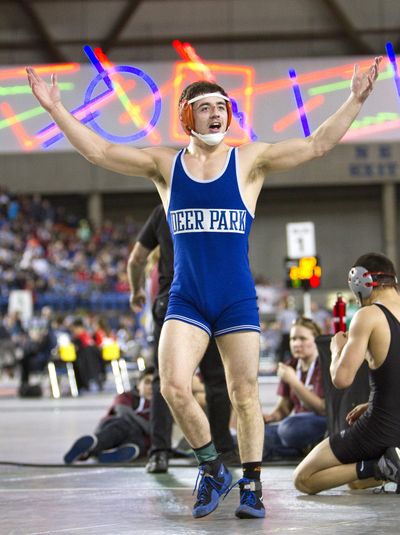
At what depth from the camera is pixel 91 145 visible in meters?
5.37

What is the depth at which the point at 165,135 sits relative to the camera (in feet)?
113

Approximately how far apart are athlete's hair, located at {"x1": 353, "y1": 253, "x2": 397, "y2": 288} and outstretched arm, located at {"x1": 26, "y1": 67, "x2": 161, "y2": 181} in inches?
A: 47.6

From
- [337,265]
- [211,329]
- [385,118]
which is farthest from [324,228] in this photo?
[211,329]

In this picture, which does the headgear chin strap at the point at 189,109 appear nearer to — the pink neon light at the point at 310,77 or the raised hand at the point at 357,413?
the raised hand at the point at 357,413

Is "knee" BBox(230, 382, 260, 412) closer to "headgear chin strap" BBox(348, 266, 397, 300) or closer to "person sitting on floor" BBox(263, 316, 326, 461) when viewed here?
"headgear chin strap" BBox(348, 266, 397, 300)

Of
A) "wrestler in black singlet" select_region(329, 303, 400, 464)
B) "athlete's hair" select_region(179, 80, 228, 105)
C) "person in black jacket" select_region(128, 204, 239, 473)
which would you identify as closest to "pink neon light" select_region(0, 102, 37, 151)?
"person in black jacket" select_region(128, 204, 239, 473)

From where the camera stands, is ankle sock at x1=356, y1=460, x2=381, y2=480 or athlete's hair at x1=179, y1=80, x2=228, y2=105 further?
ankle sock at x1=356, y1=460, x2=381, y2=480

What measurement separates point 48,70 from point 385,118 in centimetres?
1034

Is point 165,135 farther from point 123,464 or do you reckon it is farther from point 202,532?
point 202,532

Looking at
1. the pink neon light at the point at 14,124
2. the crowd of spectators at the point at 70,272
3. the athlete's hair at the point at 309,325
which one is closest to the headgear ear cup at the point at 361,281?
the athlete's hair at the point at 309,325

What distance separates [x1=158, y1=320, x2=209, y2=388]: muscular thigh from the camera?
5.21 metres

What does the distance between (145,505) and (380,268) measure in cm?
168

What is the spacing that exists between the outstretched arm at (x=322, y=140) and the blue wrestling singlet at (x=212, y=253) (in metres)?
0.20

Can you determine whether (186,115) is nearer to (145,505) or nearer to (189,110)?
(189,110)
